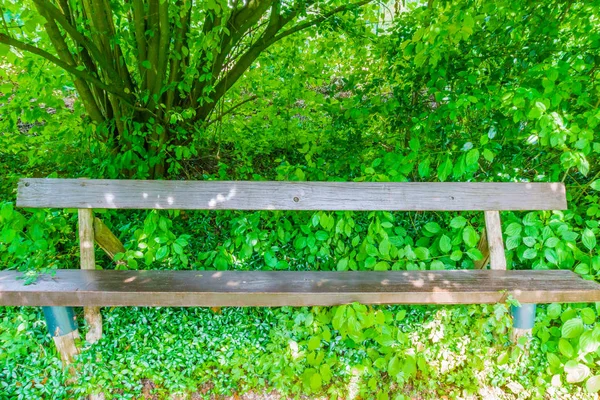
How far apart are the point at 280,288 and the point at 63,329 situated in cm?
118

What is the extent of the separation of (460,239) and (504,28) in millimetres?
1709

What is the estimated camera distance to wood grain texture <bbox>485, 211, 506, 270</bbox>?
2.13 metres

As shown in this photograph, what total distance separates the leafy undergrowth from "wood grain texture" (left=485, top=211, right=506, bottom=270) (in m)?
0.33

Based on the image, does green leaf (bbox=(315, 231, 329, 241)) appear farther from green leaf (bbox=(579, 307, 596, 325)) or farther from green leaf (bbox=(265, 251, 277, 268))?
green leaf (bbox=(579, 307, 596, 325))

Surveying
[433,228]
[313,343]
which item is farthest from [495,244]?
[313,343]

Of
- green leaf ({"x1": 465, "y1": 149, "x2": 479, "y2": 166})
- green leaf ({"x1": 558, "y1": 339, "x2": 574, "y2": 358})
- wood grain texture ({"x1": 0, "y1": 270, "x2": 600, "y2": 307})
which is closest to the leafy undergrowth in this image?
green leaf ({"x1": 558, "y1": 339, "x2": 574, "y2": 358})

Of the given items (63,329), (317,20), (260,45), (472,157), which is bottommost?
(63,329)

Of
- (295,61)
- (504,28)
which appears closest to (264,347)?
(504,28)

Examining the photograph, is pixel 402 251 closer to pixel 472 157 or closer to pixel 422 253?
pixel 422 253

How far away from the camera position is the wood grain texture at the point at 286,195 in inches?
80.8

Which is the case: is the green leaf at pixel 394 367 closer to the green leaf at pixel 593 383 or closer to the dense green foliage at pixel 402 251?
the dense green foliage at pixel 402 251

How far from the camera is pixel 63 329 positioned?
1854 mm

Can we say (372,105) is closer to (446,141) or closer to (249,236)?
(446,141)

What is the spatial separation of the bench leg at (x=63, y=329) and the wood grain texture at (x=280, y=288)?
Result: 0.13 m
